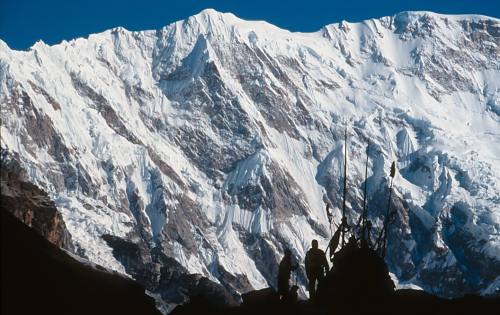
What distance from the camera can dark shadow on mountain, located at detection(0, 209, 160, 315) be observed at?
35.7 meters

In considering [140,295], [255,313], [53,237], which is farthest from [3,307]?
[53,237]

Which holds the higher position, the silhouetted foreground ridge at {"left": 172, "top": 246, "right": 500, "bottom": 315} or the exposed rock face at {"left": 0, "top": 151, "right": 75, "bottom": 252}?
the exposed rock face at {"left": 0, "top": 151, "right": 75, "bottom": 252}

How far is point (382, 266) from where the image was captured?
153 feet

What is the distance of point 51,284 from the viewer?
124 feet

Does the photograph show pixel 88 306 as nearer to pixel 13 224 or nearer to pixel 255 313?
pixel 13 224

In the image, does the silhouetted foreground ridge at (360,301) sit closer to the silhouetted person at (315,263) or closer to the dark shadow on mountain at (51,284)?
the silhouetted person at (315,263)

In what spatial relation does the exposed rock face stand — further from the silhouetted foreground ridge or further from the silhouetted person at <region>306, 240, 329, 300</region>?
the silhouetted foreground ridge

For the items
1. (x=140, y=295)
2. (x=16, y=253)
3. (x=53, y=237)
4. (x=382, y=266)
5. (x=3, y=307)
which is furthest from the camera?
(x=53, y=237)

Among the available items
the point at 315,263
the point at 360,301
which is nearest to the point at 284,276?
the point at 360,301

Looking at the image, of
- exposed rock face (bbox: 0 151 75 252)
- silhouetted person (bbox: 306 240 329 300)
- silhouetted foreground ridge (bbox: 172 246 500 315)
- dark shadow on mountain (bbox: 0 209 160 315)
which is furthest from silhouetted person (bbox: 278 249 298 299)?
exposed rock face (bbox: 0 151 75 252)

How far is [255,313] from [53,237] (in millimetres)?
48097

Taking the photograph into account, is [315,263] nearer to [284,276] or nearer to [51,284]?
[284,276]

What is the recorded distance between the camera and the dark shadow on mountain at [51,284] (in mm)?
35656

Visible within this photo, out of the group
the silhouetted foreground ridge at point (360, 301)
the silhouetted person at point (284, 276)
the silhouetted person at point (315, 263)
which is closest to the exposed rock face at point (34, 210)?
the silhouetted person at point (315, 263)
